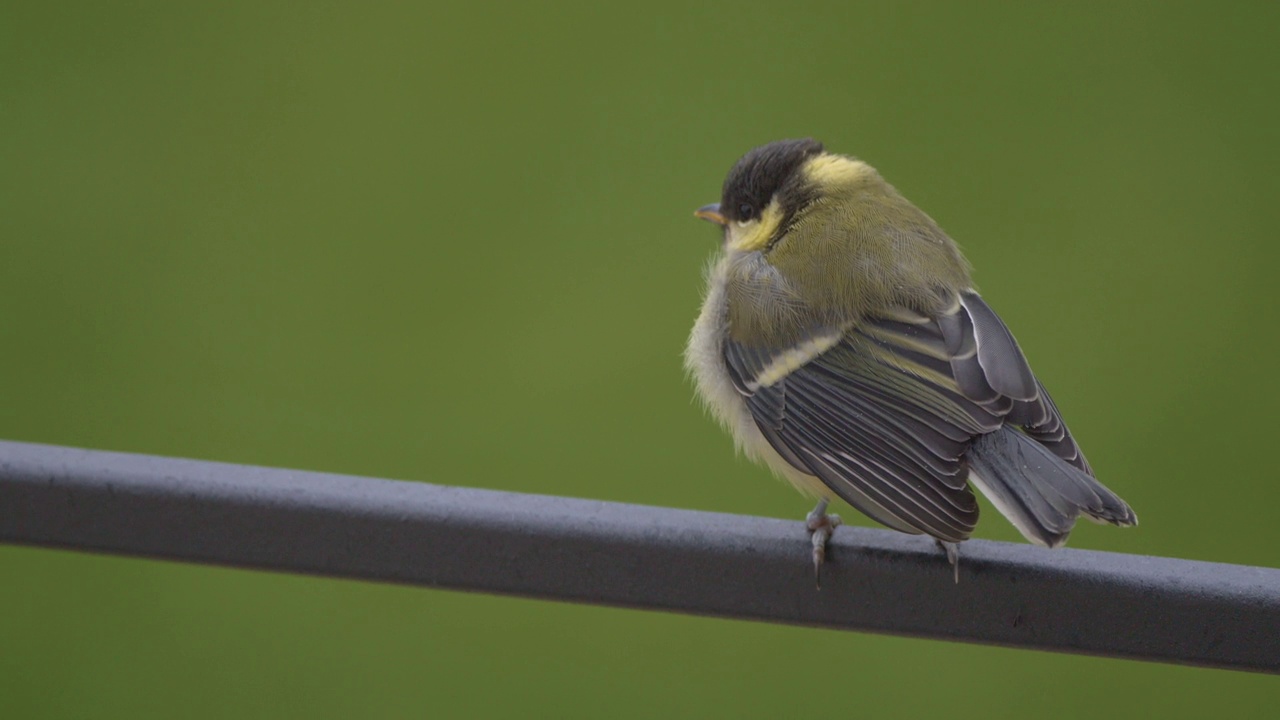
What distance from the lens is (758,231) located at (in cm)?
288

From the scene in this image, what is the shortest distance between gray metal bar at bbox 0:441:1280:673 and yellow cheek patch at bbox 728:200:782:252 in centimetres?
111

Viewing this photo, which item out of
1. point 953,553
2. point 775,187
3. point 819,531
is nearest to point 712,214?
point 775,187

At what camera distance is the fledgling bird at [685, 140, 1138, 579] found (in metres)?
1.95

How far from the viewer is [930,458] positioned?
6.68 ft

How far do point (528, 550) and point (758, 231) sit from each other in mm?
1293

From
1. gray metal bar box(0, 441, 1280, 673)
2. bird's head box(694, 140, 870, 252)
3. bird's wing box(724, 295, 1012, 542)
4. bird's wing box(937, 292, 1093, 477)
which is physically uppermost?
bird's head box(694, 140, 870, 252)

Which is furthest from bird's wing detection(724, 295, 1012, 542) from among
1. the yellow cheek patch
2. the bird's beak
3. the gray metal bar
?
the bird's beak

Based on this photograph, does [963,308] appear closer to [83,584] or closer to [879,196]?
[879,196]

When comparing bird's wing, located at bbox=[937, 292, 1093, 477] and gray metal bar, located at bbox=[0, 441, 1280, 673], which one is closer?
gray metal bar, located at bbox=[0, 441, 1280, 673]

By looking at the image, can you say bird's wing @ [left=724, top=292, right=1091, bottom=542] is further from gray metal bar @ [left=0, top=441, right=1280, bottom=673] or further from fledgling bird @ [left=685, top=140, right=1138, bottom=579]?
gray metal bar @ [left=0, top=441, right=1280, bottom=673]

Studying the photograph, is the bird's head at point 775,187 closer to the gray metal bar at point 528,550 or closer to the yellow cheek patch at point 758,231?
the yellow cheek patch at point 758,231

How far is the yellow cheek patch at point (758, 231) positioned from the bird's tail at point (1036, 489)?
0.88 m

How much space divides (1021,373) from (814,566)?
57 centimetres

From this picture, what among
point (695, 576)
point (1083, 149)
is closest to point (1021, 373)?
point (695, 576)
